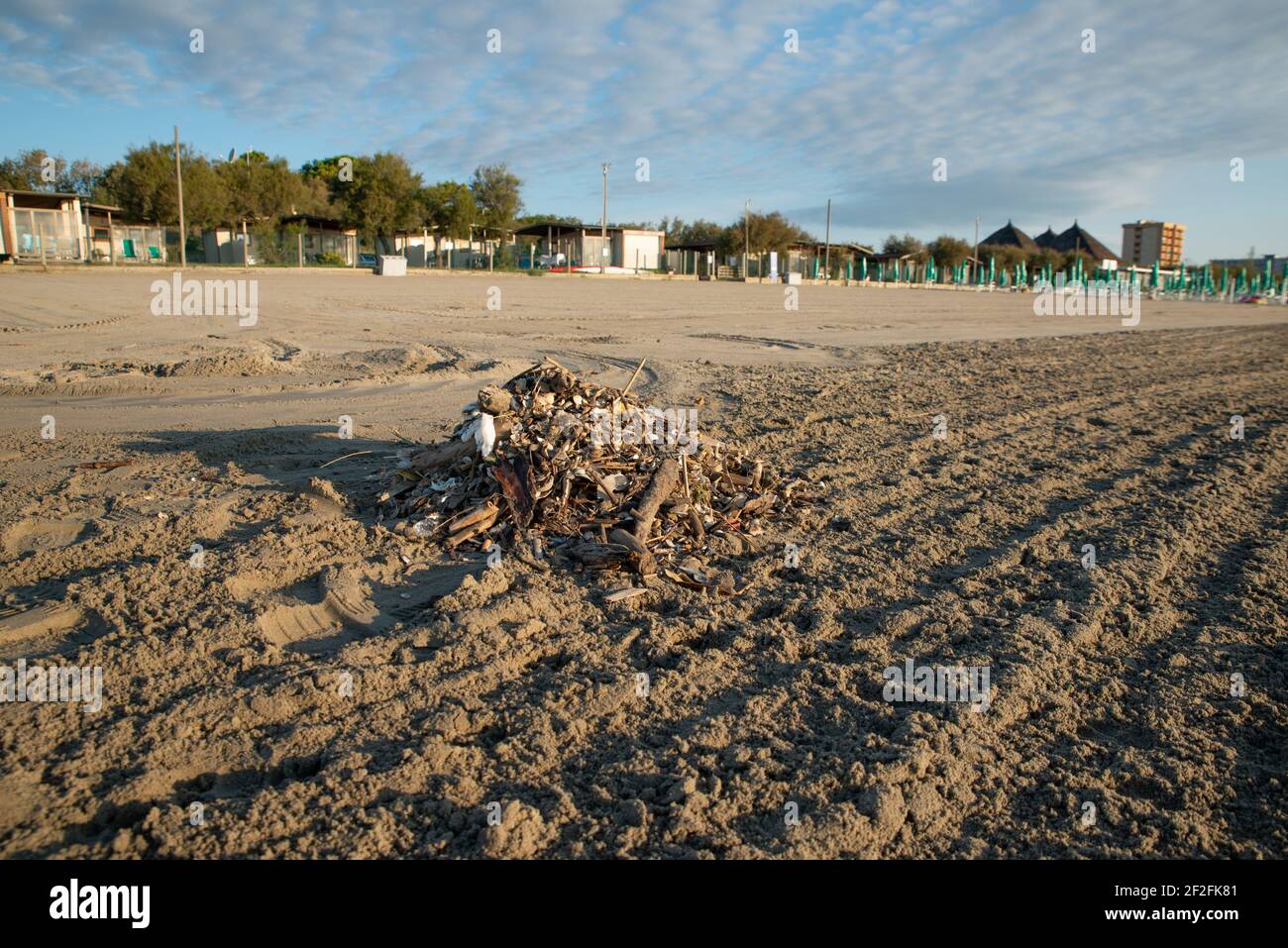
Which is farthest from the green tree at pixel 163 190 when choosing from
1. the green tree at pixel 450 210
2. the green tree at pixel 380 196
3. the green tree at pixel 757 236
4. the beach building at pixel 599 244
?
the green tree at pixel 757 236

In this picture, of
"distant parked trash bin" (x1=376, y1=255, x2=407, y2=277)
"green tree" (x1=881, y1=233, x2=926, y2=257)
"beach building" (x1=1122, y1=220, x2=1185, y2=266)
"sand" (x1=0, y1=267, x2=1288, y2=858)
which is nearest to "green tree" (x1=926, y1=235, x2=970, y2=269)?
"green tree" (x1=881, y1=233, x2=926, y2=257)

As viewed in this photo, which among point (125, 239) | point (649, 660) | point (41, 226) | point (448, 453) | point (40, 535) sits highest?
point (125, 239)

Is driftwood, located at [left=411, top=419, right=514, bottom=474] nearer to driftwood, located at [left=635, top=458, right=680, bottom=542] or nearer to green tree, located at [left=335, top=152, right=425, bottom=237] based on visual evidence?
driftwood, located at [left=635, top=458, right=680, bottom=542]

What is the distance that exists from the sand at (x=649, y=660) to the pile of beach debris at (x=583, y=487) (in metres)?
0.25

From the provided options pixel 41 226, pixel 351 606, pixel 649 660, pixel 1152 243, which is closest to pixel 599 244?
pixel 41 226

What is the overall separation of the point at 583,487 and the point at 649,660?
188cm

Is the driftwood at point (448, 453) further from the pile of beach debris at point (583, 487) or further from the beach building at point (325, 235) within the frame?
the beach building at point (325, 235)

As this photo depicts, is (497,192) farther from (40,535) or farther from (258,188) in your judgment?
(40,535)

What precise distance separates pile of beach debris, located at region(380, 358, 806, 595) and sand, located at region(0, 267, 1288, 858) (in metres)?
0.25

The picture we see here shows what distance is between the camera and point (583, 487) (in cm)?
543

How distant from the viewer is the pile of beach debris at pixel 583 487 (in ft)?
16.3

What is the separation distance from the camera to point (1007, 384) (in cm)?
1291
